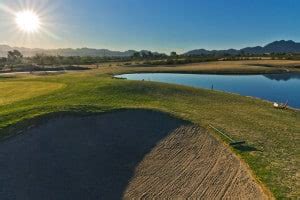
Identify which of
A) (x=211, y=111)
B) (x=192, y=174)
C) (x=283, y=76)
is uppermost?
(x=211, y=111)

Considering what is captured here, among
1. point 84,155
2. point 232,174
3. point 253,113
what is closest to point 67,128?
point 84,155

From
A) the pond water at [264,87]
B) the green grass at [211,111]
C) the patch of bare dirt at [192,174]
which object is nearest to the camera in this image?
the patch of bare dirt at [192,174]

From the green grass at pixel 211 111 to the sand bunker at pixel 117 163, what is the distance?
4.53ft

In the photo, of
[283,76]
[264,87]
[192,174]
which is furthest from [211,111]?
[283,76]

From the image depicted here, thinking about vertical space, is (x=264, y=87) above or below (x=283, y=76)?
above

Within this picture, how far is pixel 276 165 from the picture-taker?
53.5 feet

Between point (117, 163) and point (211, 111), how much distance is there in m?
12.0

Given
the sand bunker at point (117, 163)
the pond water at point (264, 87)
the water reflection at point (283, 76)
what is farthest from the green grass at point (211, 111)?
the water reflection at point (283, 76)

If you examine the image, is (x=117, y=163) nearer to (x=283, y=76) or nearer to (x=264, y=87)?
(x=264, y=87)

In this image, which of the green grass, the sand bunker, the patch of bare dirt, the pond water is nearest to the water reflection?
the pond water

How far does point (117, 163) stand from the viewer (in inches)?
668

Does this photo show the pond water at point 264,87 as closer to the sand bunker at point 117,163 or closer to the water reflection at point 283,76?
the water reflection at point 283,76

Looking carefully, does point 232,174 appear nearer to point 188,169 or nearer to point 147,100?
point 188,169

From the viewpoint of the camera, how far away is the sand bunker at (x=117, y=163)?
47.8 feet
